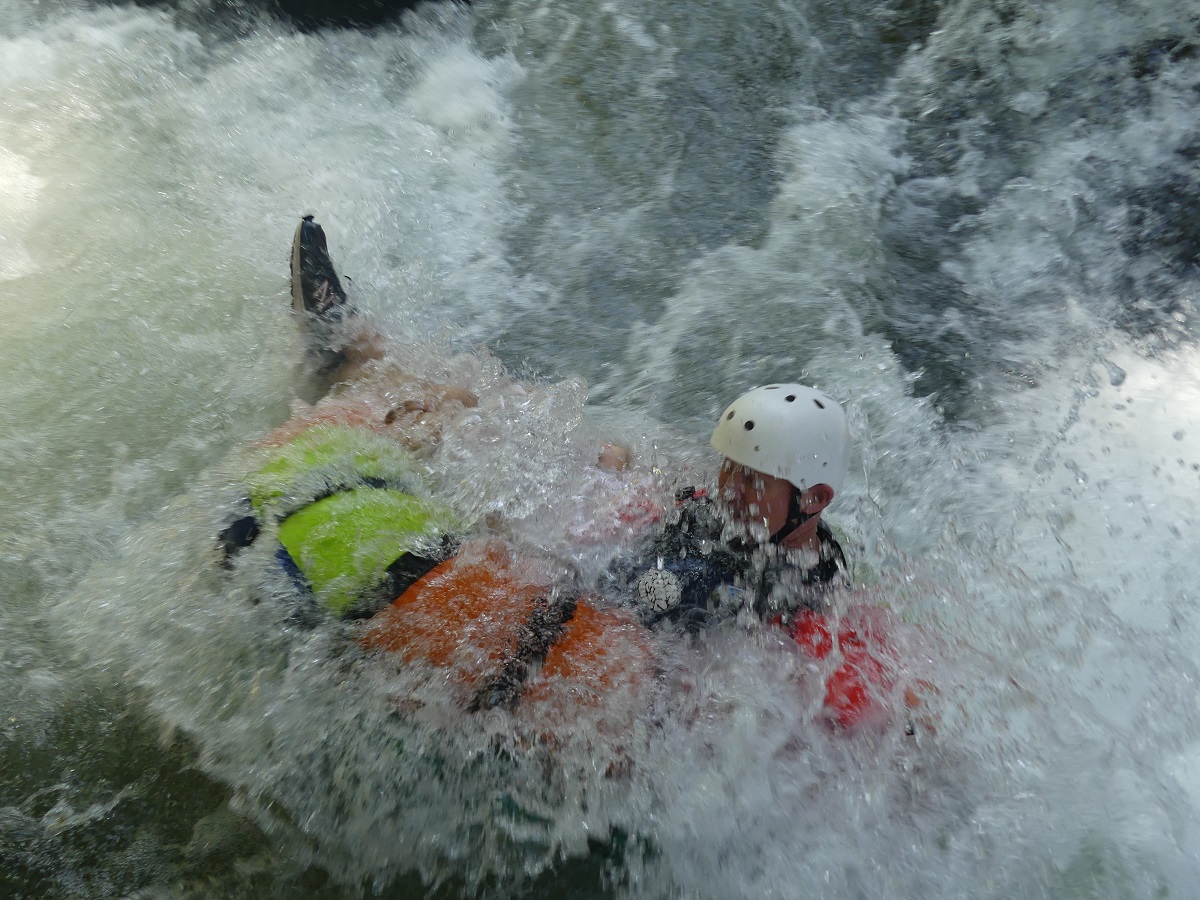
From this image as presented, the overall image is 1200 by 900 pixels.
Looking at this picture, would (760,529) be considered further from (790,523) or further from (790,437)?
(790,437)

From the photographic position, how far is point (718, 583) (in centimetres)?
255

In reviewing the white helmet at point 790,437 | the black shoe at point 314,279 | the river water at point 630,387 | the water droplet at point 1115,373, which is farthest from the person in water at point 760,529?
the water droplet at point 1115,373

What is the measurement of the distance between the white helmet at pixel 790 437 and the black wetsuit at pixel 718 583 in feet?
0.79

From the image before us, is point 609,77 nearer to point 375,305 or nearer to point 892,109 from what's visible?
point 892,109

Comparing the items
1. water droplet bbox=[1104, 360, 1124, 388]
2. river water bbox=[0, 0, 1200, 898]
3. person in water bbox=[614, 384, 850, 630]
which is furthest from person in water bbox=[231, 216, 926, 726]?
water droplet bbox=[1104, 360, 1124, 388]

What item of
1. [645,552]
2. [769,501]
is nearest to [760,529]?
[769,501]

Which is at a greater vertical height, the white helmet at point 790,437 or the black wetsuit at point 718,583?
the white helmet at point 790,437

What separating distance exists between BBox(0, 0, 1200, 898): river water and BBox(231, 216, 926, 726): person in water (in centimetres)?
16

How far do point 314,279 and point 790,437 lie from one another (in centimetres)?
195

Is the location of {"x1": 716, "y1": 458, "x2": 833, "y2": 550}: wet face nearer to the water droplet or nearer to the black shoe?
the black shoe

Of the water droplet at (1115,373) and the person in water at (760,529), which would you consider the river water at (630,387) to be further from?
the person in water at (760,529)

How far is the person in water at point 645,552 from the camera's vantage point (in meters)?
2.29

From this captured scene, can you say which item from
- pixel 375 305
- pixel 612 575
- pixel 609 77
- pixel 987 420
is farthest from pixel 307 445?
pixel 609 77

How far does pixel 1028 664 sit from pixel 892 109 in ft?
11.9
